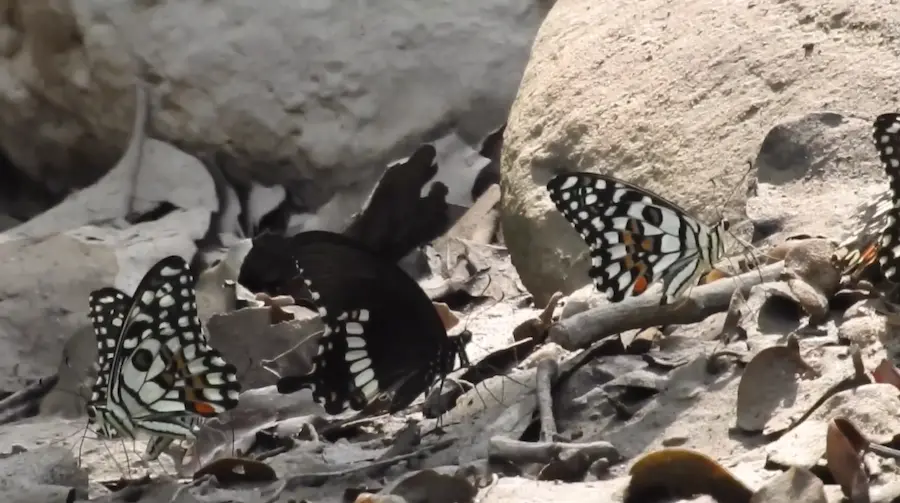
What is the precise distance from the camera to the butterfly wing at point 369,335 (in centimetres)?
247

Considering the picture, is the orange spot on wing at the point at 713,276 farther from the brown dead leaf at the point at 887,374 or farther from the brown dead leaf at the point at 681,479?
the brown dead leaf at the point at 681,479

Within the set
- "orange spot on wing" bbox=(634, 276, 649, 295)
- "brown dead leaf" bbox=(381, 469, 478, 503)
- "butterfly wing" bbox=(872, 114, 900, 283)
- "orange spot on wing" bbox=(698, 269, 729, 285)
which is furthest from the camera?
"orange spot on wing" bbox=(698, 269, 729, 285)

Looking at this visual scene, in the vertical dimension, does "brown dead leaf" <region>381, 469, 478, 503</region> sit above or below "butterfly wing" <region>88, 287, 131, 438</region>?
below

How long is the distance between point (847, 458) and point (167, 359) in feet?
5.35

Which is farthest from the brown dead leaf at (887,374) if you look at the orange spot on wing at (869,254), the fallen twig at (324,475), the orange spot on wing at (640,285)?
the fallen twig at (324,475)

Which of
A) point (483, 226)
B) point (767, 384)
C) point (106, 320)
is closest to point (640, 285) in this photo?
point (767, 384)

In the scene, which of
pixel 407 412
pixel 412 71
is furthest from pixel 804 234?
pixel 412 71

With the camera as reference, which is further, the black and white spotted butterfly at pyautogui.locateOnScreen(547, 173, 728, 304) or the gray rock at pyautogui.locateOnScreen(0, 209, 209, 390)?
the gray rock at pyautogui.locateOnScreen(0, 209, 209, 390)

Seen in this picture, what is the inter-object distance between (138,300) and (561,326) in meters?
0.98

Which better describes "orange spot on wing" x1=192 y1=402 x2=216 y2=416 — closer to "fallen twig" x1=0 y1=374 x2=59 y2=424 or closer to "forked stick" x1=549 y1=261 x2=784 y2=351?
"forked stick" x1=549 y1=261 x2=784 y2=351

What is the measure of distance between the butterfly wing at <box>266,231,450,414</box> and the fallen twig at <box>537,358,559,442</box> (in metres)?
0.26

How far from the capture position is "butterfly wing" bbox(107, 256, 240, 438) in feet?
8.19

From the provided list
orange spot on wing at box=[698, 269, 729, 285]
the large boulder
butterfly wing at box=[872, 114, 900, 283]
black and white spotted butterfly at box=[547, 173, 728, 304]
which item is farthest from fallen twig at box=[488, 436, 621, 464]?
the large boulder

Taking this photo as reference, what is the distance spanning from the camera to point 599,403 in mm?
2215
